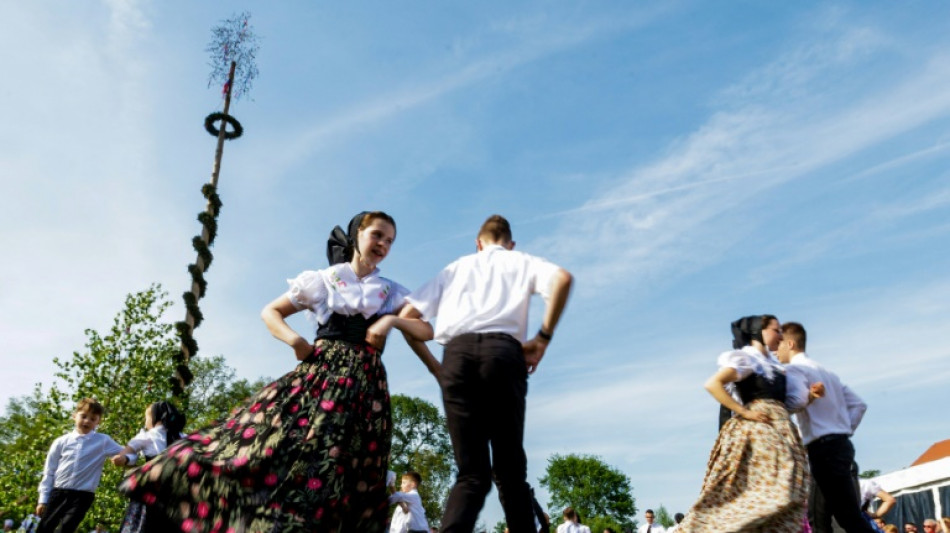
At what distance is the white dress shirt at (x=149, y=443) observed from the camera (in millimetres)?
7715

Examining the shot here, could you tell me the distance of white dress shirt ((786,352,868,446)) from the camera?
20.9 ft

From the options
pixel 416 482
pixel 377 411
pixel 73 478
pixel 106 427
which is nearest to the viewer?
pixel 377 411

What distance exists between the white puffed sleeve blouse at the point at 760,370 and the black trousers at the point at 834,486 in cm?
63

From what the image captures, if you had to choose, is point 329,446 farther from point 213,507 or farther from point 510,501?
point 510,501

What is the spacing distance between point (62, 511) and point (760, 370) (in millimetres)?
7310

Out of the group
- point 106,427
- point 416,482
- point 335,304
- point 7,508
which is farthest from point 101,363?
point 335,304

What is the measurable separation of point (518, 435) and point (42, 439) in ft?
49.4

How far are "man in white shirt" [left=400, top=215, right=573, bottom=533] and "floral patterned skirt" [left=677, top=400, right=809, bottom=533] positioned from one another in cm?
224

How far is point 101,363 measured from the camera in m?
16.8

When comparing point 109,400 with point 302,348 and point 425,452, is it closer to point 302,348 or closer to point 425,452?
point 302,348

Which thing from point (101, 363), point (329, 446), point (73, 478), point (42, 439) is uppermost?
point (101, 363)

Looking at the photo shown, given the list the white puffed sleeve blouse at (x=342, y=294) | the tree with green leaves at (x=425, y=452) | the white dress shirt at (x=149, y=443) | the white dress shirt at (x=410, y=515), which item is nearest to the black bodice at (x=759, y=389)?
the white puffed sleeve blouse at (x=342, y=294)

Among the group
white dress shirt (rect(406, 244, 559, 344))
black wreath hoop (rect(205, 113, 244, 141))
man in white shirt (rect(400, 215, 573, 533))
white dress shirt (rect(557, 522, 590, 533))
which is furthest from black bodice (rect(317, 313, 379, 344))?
black wreath hoop (rect(205, 113, 244, 141))

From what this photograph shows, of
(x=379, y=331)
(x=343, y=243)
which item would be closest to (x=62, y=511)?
(x=343, y=243)
